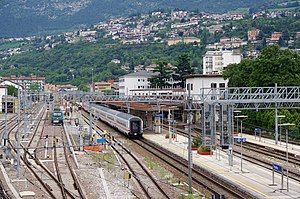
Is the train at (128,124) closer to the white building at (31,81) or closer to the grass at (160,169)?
the grass at (160,169)

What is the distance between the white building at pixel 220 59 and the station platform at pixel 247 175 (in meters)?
79.6

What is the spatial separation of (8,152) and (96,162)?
6039 millimetres

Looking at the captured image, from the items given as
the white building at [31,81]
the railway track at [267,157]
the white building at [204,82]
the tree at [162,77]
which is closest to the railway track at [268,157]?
the railway track at [267,157]

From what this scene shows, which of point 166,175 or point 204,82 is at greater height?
point 204,82

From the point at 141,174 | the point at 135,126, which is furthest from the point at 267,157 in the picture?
the point at 135,126

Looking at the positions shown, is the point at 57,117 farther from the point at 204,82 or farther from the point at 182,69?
the point at 182,69

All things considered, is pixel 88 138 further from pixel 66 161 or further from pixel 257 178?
pixel 257 178

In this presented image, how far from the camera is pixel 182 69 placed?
108m

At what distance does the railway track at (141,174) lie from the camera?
2877 cm

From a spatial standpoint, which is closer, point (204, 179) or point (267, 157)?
point (204, 179)

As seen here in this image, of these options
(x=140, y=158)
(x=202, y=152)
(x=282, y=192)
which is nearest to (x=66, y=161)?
(x=140, y=158)

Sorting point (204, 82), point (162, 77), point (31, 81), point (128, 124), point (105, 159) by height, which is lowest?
point (105, 159)

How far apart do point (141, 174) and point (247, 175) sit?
20.0 ft

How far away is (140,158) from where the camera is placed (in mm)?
42281
